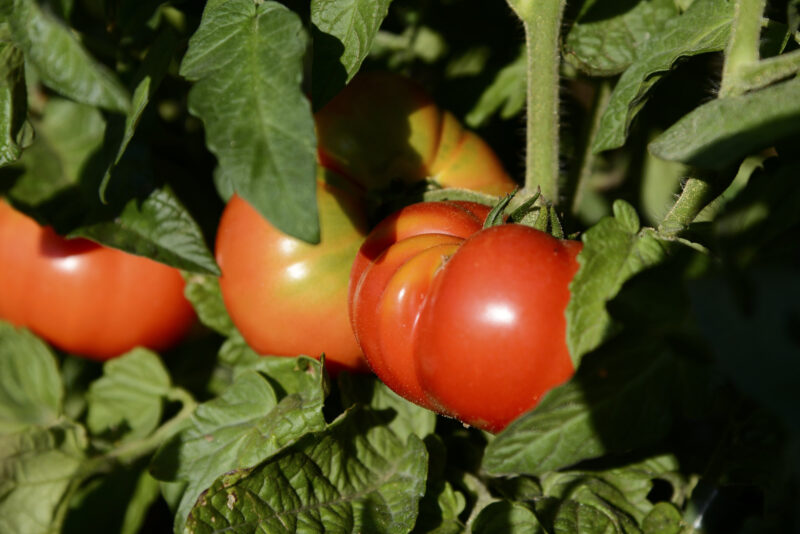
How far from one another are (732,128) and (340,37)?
1.18ft

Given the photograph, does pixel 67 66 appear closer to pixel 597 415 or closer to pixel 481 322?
pixel 481 322

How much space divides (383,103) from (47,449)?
59cm

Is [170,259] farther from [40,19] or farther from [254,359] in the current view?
[40,19]

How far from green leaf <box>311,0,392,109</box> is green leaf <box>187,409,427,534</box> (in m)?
0.33

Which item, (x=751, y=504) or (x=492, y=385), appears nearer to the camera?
(x=492, y=385)

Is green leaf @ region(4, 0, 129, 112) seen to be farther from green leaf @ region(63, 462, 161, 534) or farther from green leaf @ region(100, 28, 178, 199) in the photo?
green leaf @ region(63, 462, 161, 534)

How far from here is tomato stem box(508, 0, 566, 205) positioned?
83cm

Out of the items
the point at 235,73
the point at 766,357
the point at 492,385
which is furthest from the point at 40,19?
the point at 766,357

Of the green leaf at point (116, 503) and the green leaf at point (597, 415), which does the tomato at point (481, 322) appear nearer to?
the green leaf at point (597, 415)

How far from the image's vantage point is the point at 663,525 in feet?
2.59

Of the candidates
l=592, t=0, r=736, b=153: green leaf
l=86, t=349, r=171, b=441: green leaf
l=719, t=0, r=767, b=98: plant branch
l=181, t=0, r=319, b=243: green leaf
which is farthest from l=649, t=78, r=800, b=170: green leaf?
l=86, t=349, r=171, b=441: green leaf

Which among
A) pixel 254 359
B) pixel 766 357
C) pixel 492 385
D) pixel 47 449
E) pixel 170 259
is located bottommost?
pixel 47 449

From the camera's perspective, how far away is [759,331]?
466 mm

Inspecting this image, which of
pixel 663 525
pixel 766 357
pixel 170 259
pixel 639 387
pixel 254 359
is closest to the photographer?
pixel 766 357
